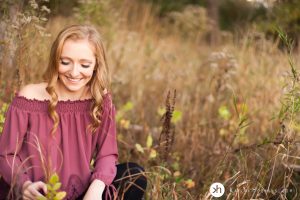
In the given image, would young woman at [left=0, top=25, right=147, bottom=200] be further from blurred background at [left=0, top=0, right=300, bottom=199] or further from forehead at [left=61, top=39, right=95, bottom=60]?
blurred background at [left=0, top=0, right=300, bottom=199]

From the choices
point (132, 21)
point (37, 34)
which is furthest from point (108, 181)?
point (132, 21)

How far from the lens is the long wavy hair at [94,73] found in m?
2.21

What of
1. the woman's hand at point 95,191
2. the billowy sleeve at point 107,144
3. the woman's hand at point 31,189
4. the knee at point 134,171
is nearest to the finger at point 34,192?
the woman's hand at point 31,189

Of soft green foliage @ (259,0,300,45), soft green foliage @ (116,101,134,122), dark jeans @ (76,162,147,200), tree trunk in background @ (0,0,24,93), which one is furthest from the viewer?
soft green foliage @ (259,0,300,45)

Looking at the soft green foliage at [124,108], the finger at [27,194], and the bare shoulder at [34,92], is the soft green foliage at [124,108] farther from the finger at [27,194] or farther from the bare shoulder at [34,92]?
the finger at [27,194]

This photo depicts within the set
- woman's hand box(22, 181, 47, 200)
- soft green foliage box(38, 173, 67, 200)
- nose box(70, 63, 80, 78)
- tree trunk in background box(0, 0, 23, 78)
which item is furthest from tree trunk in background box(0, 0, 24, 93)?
soft green foliage box(38, 173, 67, 200)

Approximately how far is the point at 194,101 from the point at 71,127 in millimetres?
2240

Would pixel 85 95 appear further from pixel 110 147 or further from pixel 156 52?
pixel 156 52

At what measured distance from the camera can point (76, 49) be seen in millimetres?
2213

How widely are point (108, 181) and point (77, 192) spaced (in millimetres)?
149

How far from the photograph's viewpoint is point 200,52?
7.18m

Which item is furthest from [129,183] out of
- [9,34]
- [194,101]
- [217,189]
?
[194,101]

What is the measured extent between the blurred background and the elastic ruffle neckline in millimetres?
269

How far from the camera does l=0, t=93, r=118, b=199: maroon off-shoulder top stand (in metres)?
2.14
